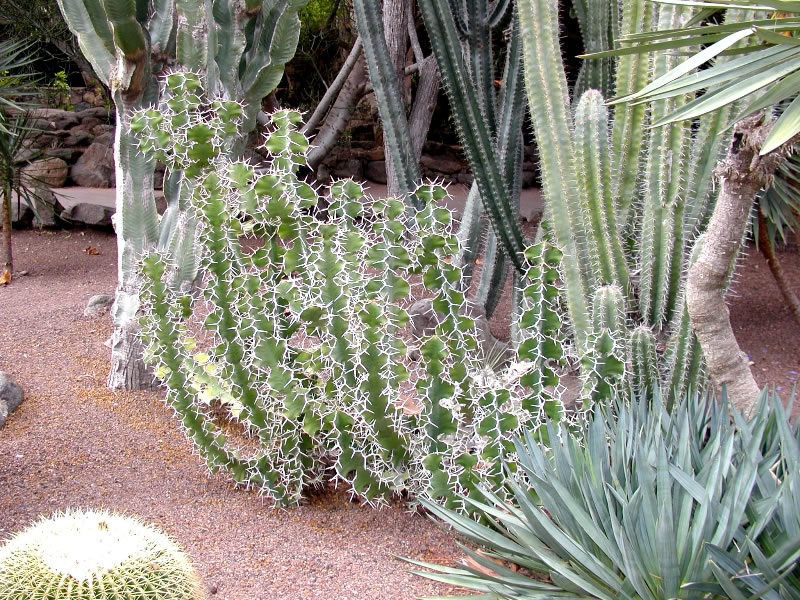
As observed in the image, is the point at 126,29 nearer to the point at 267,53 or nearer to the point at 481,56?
the point at 267,53

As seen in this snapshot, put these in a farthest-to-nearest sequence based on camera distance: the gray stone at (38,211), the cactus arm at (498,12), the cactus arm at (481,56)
→ the gray stone at (38,211)
the cactus arm at (498,12)
the cactus arm at (481,56)

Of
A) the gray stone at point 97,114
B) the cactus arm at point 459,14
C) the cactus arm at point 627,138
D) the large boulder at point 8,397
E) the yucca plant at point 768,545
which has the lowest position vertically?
the large boulder at point 8,397

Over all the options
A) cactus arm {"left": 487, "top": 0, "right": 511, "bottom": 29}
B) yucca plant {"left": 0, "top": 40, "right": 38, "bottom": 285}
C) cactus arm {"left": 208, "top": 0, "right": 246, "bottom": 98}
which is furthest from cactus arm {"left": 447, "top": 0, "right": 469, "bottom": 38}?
yucca plant {"left": 0, "top": 40, "right": 38, "bottom": 285}

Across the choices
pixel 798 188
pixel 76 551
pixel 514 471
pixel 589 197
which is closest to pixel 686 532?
pixel 514 471

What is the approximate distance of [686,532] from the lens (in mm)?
1891

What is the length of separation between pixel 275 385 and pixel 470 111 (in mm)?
1957

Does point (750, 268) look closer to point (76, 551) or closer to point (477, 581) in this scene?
point (477, 581)

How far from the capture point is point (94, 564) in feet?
6.43

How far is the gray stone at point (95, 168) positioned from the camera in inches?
Answer: 400

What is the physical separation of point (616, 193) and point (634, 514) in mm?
2233

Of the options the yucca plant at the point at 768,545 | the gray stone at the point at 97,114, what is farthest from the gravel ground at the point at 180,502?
the gray stone at the point at 97,114

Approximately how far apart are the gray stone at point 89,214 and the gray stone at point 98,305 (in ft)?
10.4

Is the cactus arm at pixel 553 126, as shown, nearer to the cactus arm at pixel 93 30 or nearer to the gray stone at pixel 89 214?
the cactus arm at pixel 93 30

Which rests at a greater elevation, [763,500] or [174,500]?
[763,500]
